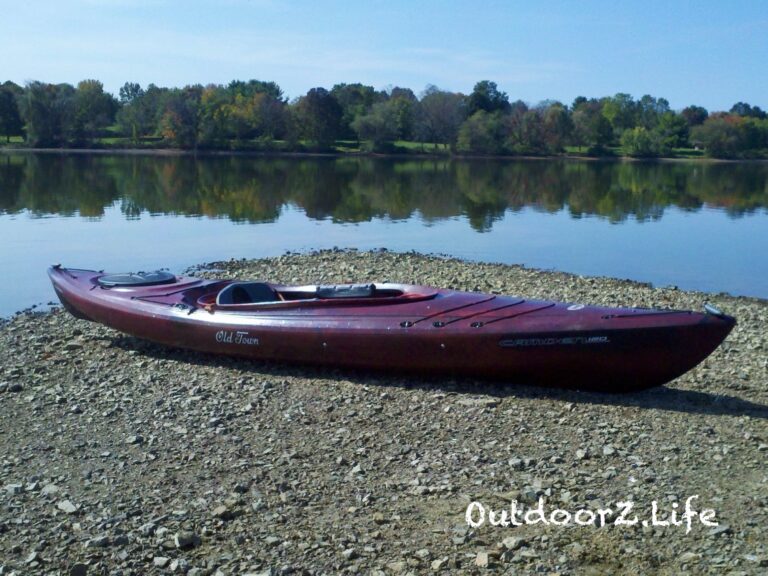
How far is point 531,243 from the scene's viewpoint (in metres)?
26.8

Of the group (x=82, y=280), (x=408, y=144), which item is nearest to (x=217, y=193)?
(x=82, y=280)

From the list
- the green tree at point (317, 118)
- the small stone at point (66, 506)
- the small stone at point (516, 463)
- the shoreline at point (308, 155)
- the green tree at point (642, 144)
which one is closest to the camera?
the small stone at point (66, 506)

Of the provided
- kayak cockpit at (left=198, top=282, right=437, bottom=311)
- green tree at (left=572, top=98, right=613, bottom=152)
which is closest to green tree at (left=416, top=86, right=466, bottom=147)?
green tree at (left=572, top=98, right=613, bottom=152)

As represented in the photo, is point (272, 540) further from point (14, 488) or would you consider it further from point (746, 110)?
point (746, 110)

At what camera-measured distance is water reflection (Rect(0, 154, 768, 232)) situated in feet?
118

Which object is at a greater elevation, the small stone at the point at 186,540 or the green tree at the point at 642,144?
the green tree at the point at 642,144

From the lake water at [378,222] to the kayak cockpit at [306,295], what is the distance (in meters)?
6.85

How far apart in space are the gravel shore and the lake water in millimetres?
8168

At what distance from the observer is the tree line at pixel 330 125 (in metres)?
90.6

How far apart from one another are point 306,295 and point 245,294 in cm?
84

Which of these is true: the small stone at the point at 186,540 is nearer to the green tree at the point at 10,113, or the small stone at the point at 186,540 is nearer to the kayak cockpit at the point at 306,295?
the kayak cockpit at the point at 306,295

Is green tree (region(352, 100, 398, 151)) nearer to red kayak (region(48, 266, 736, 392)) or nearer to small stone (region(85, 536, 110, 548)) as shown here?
red kayak (region(48, 266, 736, 392))

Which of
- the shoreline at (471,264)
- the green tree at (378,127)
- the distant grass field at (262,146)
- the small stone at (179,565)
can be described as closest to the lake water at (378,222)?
the shoreline at (471,264)

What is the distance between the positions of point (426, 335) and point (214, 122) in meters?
87.7
